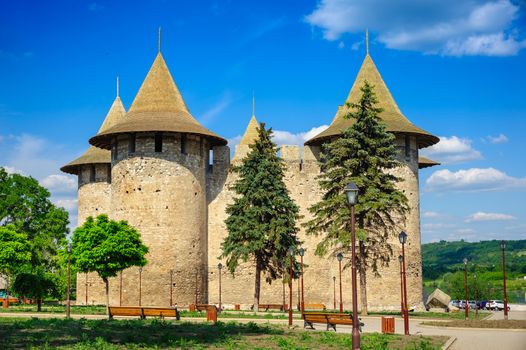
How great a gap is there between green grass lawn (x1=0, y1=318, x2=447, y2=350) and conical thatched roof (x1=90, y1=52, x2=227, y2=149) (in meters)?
14.7

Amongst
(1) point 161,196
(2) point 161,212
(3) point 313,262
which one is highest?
(1) point 161,196

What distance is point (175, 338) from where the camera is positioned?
17094 mm

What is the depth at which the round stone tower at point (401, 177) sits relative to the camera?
35312 millimetres

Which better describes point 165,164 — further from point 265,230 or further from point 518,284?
point 518,284

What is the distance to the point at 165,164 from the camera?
35.1 meters

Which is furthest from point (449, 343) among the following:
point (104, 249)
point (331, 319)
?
point (104, 249)

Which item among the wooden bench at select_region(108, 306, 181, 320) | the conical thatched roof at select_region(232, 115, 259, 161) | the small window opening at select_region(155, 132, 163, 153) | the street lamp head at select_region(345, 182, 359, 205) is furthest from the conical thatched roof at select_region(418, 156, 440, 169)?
the street lamp head at select_region(345, 182, 359, 205)

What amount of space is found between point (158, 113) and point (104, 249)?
9.02m

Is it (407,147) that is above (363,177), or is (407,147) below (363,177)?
above

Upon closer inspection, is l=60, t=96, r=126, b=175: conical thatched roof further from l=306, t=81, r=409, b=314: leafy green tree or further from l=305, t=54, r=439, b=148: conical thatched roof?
l=306, t=81, r=409, b=314: leafy green tree

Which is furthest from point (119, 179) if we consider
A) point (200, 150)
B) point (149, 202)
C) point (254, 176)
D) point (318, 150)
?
point (318, 150)

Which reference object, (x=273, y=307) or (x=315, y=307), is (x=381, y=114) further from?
(x=273, y=307)

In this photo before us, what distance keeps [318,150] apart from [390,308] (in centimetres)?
1043

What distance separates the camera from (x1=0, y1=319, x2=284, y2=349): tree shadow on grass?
51.6 feet
